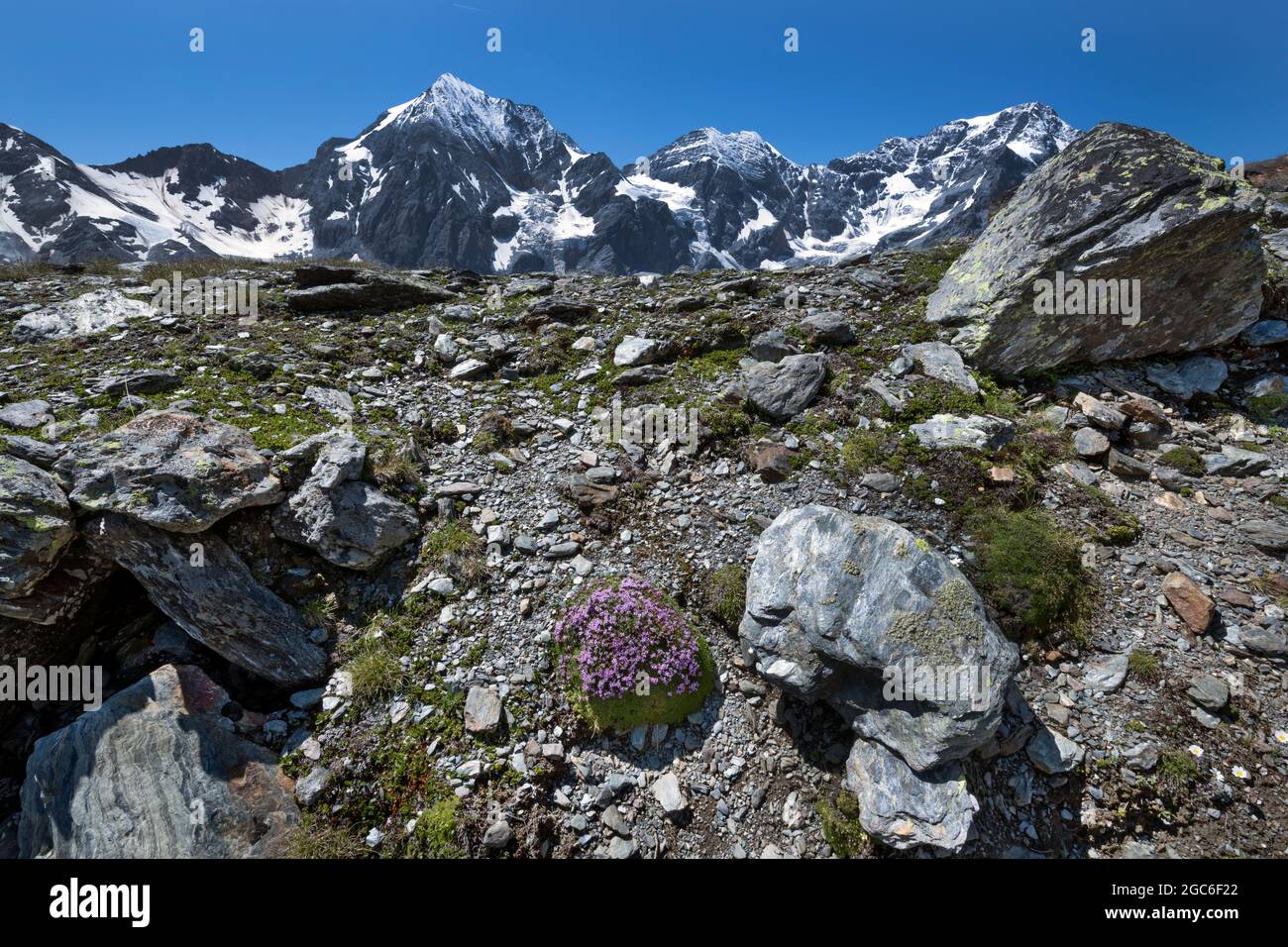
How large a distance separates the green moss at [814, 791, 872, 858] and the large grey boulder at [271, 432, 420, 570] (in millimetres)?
7057

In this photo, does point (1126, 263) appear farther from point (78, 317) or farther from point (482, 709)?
point (78, 317)

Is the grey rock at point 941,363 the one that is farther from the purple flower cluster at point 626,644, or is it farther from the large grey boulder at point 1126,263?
the purple flower cluster at point 626,644

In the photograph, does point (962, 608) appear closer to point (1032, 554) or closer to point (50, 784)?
point (1032, 554)

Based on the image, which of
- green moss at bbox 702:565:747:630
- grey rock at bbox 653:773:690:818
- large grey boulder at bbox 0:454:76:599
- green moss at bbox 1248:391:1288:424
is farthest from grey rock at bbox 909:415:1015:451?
large grey boulder at bbox 0:454:76:599

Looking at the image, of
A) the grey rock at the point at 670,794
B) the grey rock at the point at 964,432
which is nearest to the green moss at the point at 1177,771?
the grey rock at the point at 964,432

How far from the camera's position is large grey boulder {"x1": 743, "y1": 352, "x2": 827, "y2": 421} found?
33.9 ft

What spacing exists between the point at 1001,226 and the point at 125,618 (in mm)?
19083

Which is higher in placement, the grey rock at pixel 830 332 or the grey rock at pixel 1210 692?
the grey rock at pixel 830 332

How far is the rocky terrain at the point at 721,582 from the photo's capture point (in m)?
5.65

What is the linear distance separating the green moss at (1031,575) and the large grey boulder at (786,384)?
13.5 feet

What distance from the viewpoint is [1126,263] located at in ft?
32.7

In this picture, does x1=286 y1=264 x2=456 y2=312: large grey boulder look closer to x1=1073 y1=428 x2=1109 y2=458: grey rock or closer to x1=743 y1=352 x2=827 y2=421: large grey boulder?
x1=743 y1=352 x2=827 y2=421: large grey boulder
